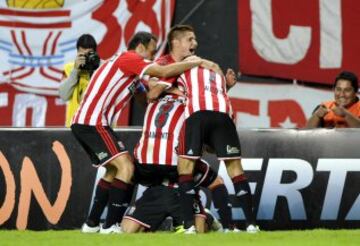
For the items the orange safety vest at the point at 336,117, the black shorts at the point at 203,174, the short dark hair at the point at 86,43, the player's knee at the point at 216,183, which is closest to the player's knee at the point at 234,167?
the black shorts at the point at 203,174

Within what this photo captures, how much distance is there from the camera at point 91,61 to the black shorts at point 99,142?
131 centimetres

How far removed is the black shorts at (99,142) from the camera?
1079cm

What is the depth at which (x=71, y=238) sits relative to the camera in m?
10.0

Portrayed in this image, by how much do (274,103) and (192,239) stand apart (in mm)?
4999

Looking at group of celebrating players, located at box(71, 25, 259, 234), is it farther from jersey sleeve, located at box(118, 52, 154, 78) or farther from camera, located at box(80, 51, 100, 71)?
camera, located at box(80, 51, 100, 71)

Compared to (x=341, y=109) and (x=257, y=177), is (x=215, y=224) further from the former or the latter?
(x=341, y=109)

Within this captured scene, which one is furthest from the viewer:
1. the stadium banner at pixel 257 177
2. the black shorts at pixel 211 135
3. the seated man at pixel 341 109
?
the seated man at pixel 341 109

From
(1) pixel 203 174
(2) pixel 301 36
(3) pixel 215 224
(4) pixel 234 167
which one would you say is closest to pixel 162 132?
(1) pixel 203 174

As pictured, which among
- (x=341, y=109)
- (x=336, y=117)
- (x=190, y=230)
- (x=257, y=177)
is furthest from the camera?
(x=336, y=117)

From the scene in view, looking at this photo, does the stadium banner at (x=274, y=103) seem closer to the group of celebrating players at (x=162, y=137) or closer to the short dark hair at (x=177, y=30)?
the group of celebrating players at (x=162, y=137)

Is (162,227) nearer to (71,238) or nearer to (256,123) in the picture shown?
(71,238)

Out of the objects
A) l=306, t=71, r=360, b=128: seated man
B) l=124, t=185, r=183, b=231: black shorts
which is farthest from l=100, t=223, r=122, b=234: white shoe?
l=306, t=71, r=360, b=128: seated man

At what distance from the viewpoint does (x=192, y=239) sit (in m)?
9.66

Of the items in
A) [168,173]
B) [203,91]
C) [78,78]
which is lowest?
[168,173]
